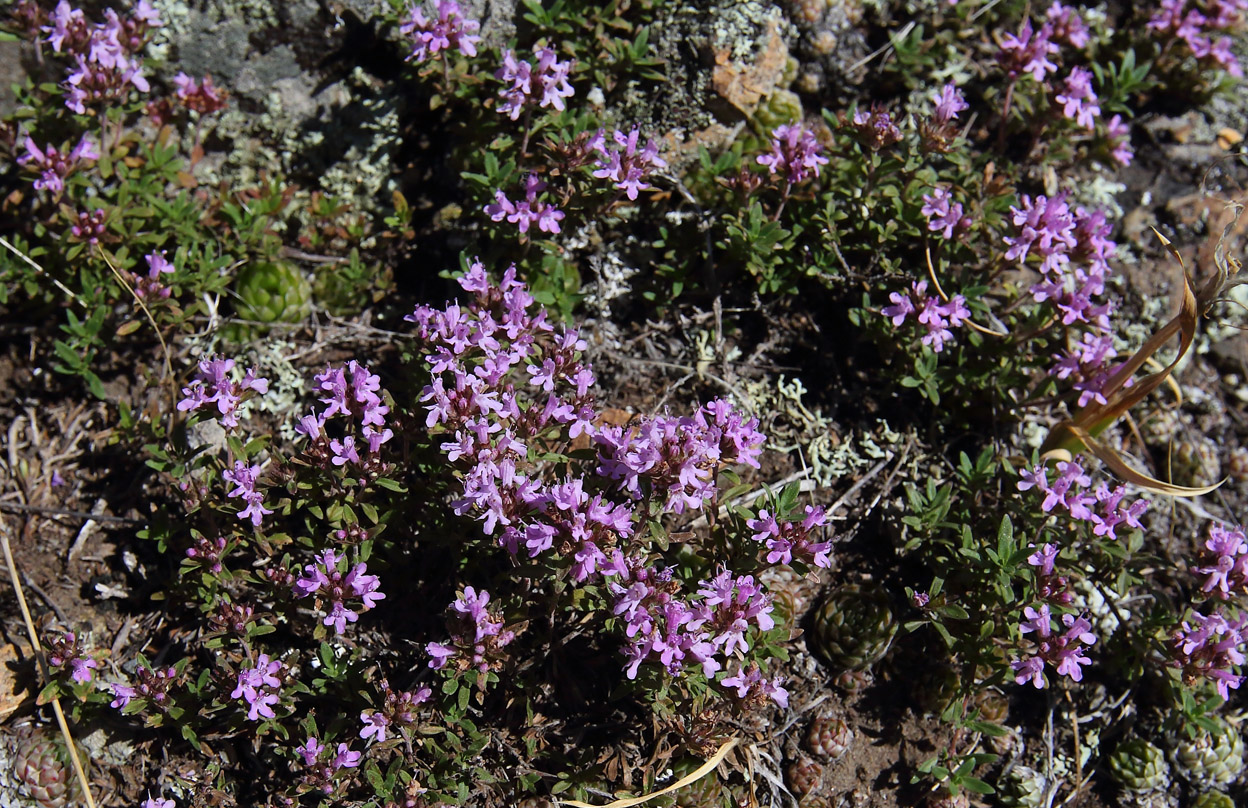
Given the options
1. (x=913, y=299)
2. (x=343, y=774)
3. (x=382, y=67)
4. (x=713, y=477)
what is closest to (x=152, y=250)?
(x=382, y=67)

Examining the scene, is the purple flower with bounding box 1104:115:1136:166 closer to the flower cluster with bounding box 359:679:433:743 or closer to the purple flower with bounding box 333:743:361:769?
the flower cluster with bounding box 359:679:433:743

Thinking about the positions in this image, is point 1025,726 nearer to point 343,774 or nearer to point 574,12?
point 343,774

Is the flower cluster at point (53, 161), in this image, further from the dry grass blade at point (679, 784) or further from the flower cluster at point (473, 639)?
the dry grass blade at point (679, 784)

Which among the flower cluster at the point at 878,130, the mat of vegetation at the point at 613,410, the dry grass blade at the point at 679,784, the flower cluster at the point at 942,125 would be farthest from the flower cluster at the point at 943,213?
the dry grass blade at the point at 679,784

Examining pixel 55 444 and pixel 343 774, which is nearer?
pixel 343 774

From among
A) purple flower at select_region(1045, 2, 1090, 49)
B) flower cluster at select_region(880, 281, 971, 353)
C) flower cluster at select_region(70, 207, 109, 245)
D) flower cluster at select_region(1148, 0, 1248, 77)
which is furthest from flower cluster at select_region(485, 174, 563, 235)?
flower cluster at select_region(1148, 0, 1248, 77)

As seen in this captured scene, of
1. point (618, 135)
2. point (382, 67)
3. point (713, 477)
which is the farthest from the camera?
point (382, 67)

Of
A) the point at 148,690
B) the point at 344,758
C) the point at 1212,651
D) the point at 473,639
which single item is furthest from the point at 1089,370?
the point at 148,690

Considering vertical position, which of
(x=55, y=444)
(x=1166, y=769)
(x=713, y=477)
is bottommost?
(x=1166, y=769)
